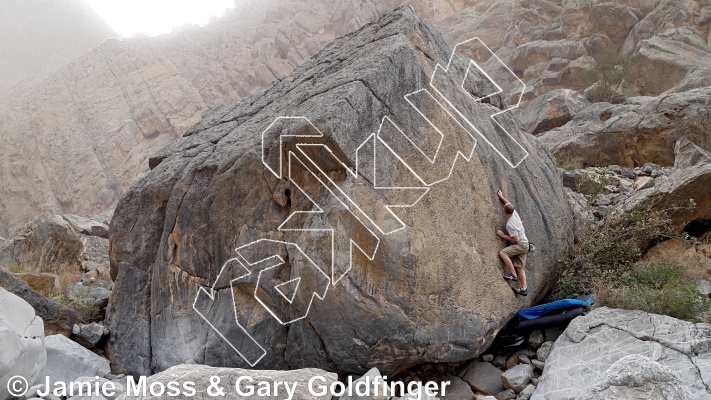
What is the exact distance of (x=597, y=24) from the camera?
23.6 metres

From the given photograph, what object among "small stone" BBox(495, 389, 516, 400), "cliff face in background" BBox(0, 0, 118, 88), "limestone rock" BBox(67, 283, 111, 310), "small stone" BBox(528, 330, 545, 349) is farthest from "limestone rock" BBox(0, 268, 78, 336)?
"cliff face in background" BBox(0, 0, 118, 88)

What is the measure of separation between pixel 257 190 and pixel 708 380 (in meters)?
3.87

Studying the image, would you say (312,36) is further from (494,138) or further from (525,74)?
(494,138)

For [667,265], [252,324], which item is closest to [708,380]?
[667,265]

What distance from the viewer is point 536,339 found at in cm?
448

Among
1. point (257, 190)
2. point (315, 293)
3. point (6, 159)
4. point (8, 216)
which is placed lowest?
point (8, 216)

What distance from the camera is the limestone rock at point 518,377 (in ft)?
12.8

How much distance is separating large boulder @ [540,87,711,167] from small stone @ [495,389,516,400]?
7.39m

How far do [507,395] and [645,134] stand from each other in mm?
8693

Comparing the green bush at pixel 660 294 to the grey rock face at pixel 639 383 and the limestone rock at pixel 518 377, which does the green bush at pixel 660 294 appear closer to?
the limestone rock at pixel 518 377

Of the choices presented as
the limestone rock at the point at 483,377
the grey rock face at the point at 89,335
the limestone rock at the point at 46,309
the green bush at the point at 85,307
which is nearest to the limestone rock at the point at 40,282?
the green bush at the point at 85,307

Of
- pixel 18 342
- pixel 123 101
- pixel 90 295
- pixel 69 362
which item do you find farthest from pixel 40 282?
pixel 123 101

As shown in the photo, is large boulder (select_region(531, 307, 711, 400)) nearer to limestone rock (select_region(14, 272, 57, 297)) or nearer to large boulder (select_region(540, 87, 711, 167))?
limestone rock (select_region(14, 272, 57, 297))

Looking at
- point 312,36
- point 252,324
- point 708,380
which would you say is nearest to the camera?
point 708,380
